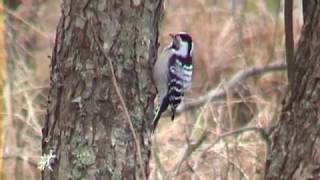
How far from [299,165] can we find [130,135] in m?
0.78

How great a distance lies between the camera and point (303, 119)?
11.3 ft

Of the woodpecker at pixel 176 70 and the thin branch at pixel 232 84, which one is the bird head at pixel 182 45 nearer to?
the woodpecker at pixel 176 70

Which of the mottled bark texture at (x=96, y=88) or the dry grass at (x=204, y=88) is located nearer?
the mottled bark texture at (x=96, y=88)

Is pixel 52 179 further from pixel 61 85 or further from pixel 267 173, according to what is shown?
pixel 267 173

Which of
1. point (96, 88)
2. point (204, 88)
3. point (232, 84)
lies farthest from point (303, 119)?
point (204, 88)

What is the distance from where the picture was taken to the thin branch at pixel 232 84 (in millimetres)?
5793

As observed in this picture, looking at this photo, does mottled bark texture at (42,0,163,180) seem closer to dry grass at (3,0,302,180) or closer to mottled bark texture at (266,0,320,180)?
mottled bark texture at (266,0,320,180)

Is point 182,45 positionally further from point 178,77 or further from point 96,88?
point 96,88

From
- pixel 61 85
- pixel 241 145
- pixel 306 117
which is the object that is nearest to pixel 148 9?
pixel 61 85

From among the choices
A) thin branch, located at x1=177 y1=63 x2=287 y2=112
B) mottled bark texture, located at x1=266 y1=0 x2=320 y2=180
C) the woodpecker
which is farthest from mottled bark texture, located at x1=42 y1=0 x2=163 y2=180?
thin branch, located at x1=177 y1=63 x2=287 y2=112

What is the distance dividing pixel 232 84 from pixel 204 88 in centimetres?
96

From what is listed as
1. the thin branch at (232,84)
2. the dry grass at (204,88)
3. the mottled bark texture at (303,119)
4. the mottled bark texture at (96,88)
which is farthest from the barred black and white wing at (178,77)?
the thin branch at (232,84)

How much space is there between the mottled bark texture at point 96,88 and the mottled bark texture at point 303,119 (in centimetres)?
73

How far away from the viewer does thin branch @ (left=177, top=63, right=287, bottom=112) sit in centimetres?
579
